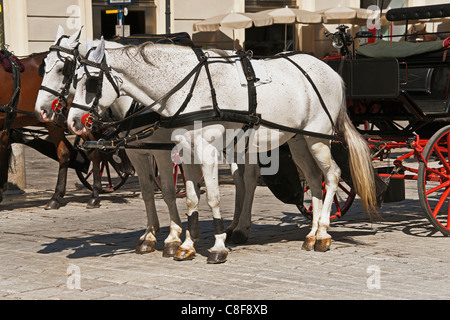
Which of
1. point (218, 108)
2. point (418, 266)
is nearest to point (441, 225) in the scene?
point (418, 266)

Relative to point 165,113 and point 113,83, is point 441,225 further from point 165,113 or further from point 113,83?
point 113,83

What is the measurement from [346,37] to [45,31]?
9920mm

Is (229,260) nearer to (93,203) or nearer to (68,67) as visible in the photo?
(68,67)

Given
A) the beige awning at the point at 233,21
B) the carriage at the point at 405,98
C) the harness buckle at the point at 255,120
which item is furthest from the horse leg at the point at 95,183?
the beige awning at the point at 233,21

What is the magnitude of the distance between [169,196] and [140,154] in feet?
1.43

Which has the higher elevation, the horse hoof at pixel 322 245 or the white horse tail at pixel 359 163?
the white horse tail at pixel 359 163

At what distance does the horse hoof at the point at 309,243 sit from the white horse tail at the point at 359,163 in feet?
1.89

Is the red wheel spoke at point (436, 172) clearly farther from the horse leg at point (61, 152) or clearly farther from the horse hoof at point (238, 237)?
the horse leg at point (61, 152)

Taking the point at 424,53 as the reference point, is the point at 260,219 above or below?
below

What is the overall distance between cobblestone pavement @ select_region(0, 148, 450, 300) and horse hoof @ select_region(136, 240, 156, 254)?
7cm

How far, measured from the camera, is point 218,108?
6.70 meters

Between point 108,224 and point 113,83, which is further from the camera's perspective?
point 108,224

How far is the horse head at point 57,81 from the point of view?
665 centimetres

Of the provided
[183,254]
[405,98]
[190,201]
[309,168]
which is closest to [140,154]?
[190,201]
